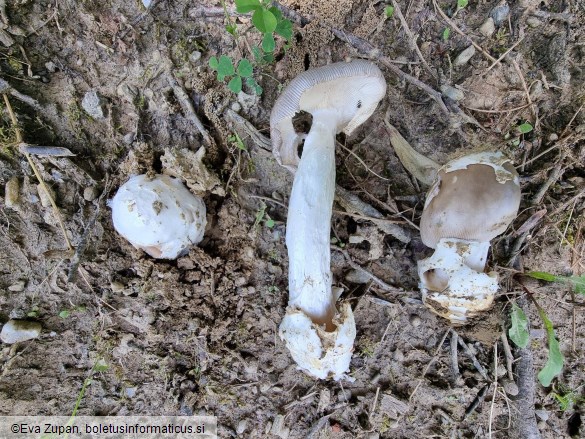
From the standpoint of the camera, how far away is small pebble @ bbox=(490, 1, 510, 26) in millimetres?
2484

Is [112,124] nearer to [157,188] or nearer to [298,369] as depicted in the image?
[157,188]

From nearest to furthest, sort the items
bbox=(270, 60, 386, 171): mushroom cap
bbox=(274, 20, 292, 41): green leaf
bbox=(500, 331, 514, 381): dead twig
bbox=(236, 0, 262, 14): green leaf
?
bbox=(236, 0, 262, 14): green leaf, bbox=(270, 60, 386, 171): mushroom cap, bbox=(274, 20, 292, 41): green leaf, bbox=(500, 331, 514, 381): dead twig

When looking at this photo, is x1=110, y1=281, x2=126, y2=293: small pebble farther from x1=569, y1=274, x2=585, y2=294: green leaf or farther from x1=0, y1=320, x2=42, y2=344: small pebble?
x1=569, y1=274, x2=585, y2=294: green leaf

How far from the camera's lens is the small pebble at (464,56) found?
2.52m

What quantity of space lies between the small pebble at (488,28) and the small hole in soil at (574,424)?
2635mm

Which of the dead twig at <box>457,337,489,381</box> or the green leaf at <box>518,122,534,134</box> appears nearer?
the green leaf at <box>518,122,534,134</box>

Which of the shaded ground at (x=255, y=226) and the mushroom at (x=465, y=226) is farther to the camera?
the shaded ground at (x=255, y=226)

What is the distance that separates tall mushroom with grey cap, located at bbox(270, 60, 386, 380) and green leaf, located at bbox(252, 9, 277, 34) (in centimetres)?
30

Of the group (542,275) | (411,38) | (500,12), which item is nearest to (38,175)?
(411,38)

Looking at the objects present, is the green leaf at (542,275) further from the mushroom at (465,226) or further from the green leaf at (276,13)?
the green leaf at (276,13)

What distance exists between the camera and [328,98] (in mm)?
2389

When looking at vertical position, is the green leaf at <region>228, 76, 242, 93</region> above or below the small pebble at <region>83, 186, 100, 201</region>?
above

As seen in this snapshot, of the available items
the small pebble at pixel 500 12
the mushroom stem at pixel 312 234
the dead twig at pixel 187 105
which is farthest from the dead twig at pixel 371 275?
the small pebble at pixel 500 12

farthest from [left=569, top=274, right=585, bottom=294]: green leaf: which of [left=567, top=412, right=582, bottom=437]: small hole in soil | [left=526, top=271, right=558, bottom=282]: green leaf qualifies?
[left=567, top=412, right=582, bottom=437]: small hole in soil
